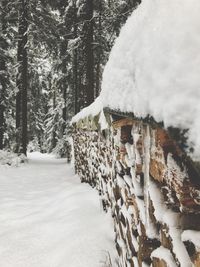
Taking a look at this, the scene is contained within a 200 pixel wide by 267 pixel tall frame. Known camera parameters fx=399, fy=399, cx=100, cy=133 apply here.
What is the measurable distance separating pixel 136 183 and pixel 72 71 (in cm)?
1881

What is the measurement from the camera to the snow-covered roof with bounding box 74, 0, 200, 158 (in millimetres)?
1156

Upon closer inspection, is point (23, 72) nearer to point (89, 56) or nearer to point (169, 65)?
point (89, 56)

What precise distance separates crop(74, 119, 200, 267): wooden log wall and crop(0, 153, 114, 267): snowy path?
0.63m

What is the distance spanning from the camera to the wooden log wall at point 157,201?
1391 mm

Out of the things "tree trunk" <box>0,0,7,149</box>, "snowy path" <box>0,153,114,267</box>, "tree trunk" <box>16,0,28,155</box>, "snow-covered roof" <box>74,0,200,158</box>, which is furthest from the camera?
"tree trunk" <box>0,0,7,149</box>

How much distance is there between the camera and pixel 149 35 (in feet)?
5.06

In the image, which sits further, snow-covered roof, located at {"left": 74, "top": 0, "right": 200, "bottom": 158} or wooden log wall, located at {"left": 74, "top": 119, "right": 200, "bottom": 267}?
wooden log wall, located at {"left": 74, "top": 119, "right": 200, "bottom": 267}

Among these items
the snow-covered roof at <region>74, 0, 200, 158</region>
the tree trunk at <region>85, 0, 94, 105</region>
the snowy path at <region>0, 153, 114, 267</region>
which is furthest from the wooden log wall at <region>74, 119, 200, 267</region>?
the tree trunk at <region>85, 0, 94, 105</region>

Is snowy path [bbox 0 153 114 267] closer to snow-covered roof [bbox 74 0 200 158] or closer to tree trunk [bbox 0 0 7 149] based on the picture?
snow-covered roof [bbox 74 0 200 158]

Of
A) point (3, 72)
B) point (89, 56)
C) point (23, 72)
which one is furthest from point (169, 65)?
point (3, 72)

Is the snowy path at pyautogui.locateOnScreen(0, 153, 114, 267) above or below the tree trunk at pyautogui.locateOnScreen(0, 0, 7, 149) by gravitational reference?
below

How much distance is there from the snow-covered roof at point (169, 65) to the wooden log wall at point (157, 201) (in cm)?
13

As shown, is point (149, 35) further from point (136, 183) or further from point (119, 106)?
point (136, 183)

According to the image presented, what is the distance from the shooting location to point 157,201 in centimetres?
176
